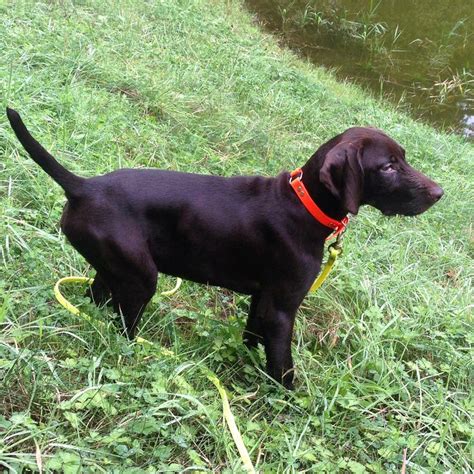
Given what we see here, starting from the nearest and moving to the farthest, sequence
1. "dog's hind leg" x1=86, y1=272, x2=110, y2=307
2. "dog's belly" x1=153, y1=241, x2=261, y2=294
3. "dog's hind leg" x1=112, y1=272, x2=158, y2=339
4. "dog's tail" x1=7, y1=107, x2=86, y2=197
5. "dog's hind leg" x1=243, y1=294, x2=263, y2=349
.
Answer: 1. "dog's tail" x1=7, y1=107, x2=86, y2=197
2. "dog's hind leg" x1=112, y1=272, x2=158, y2=339
3. "dog's belly" x1=153, y1=241, x2=261, y2=294
4. "dog's hind leg" x1=86, y1=272, x2=110, y2=307
5. "dog's hind leg" x1=243, y1=294, x2=263, y2=349

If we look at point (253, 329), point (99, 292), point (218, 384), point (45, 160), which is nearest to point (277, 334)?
point (253, 329)

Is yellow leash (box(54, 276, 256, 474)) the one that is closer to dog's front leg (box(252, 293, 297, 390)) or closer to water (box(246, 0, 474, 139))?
dog's front leg (box(252, 293, 297, 390))

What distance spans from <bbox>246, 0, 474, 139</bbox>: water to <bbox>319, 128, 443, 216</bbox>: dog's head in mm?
7871

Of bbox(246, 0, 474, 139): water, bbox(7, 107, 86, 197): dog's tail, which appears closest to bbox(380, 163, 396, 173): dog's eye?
bbox(7, 107, 86, 197): dog's tail

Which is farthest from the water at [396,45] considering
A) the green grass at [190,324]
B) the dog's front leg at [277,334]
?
the dog's front leg at [277,334]

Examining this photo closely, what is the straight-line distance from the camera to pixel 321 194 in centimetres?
263

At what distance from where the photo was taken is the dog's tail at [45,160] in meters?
2.33

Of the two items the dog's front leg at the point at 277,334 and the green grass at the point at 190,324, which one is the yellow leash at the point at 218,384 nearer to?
the green grass at the point at 190,324

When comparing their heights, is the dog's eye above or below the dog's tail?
above

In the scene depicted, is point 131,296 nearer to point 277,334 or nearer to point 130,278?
point 130,278

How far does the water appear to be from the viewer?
1095 centimetres

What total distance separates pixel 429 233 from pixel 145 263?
3061 millimetres

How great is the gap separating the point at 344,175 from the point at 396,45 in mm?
11229

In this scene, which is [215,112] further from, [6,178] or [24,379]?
[24,379]
